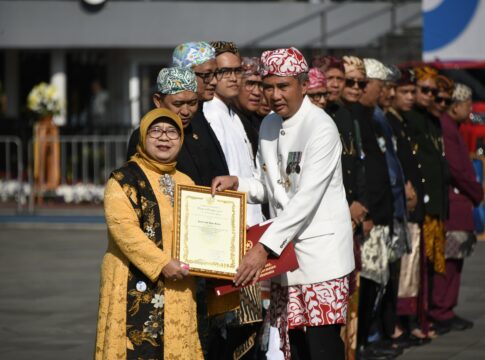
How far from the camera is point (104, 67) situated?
29484 mm

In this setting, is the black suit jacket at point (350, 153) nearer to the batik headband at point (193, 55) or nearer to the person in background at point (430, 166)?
the batik headband at point (193, 55)

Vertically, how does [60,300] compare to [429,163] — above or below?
below

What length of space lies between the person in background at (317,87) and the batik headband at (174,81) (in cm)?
150

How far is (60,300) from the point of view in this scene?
1203cm

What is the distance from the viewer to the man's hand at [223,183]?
632cm

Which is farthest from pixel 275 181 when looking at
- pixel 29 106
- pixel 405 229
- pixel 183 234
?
pixel 29 106

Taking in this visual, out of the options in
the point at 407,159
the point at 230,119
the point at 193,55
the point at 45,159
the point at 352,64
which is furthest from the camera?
the point at 45,159

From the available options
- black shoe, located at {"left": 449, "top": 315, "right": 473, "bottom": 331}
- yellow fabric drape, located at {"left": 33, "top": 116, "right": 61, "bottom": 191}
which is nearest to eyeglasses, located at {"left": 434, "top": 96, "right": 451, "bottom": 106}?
black shoe, located at {"left": 449, "top": 315, "right": 473, "bottom": 331}

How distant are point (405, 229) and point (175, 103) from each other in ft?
10.3

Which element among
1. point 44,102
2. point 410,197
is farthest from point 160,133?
point 44,102

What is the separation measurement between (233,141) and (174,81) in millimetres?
1124

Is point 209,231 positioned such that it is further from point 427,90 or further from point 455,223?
point 455,223

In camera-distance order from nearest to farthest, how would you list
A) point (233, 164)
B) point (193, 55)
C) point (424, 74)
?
point (193, 55)
point (233, 164)
point (424, 74)

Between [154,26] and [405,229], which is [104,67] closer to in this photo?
[154,26]
